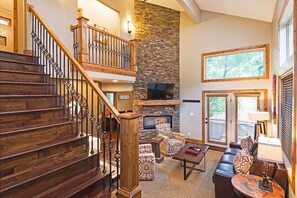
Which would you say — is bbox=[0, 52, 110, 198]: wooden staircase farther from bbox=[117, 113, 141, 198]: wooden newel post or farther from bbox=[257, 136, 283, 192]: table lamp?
bbox=[257, 136, 283, 192]: table lamp

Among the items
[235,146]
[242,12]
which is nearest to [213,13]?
[242,12]

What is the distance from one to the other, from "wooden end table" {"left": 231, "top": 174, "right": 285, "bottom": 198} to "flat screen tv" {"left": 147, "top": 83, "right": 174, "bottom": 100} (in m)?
4.52

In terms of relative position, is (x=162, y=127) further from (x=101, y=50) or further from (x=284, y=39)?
(x=284, y=39)

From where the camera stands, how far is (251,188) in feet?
8.09

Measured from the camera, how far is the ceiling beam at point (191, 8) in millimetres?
5357

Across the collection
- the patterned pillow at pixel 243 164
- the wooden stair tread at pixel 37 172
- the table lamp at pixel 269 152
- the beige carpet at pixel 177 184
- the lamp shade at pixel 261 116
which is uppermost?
the lamp shade at pixel 261 116

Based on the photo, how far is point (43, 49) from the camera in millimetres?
3668

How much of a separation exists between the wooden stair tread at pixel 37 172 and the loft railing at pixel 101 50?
255cm

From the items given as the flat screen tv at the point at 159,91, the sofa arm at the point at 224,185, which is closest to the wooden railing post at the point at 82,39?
the flat screen tv at the point at 159,91

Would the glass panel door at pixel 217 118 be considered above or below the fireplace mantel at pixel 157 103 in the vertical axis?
below

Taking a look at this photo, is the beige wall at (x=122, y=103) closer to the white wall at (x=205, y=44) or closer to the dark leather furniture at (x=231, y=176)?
the white wall at (x=205, y=44)

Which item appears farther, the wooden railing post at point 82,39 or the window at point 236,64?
the window at point 236,64

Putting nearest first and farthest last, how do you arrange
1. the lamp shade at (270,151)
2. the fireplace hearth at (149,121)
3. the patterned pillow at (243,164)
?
the lamp shade at (270,151) → the patterned pillow at (243,164) → the fireplace hearth at (149,121)

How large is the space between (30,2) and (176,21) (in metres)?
5.27
